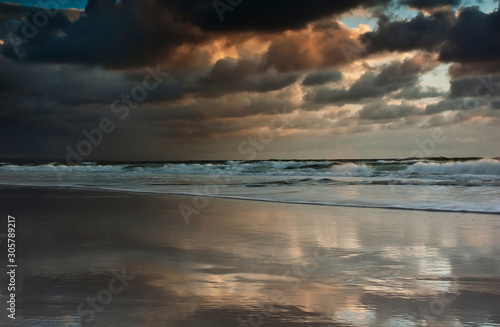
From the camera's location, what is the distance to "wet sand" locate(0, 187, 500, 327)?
3.94 m

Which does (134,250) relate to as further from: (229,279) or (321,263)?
(321,263)

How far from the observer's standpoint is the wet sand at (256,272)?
3943mm

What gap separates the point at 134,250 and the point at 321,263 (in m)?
2.61

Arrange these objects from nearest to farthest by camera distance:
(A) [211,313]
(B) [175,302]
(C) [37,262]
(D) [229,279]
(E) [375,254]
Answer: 1. (A) [211,313]
2. (B) [175,302]
3. (D) [229,279]
4. (C) [37,262]
5. (E) [375,254]

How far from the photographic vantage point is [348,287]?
4.81m

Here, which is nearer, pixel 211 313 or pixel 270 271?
pixel 211 313

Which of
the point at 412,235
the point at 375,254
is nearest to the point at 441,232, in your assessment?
the point at 412,235
